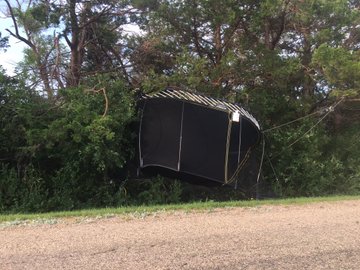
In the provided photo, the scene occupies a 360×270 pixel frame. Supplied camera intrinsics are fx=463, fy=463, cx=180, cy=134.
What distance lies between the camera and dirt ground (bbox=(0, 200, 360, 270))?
5.89 metres

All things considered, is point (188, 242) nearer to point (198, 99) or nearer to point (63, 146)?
point (198, 99)

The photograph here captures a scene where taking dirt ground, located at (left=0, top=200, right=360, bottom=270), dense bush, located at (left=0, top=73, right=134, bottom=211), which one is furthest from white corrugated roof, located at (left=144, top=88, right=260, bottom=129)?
dirt ground, located at (left=0, top=200, right=360, bottom=270)

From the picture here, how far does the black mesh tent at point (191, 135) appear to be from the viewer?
15.7m

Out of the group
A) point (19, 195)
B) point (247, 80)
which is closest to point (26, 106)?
point (19, 195)

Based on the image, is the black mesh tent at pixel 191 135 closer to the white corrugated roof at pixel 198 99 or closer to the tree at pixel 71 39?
the white corrugated roof at pixel 198 99

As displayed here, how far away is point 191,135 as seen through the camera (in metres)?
15.9

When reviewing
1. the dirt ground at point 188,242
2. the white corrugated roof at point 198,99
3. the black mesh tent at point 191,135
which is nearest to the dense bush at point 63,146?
the black mesh tent at point 191,135

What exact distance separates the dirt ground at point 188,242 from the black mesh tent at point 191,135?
5956 mm

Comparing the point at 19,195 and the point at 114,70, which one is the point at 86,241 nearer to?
the point at 19,195

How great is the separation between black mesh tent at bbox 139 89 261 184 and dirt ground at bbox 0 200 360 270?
235 inches

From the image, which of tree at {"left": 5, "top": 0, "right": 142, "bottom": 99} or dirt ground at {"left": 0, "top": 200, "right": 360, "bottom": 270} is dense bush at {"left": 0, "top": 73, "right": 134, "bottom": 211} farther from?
dirt ground at {"left": 0, "top": 200, "right": 360, "bottom": 270}

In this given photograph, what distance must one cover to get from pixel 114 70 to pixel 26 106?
17.5ft

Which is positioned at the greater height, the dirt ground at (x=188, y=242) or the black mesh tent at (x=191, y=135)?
the black mesh tent at (x=191, y=135)

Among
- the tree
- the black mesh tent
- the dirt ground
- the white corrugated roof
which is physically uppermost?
the tree
